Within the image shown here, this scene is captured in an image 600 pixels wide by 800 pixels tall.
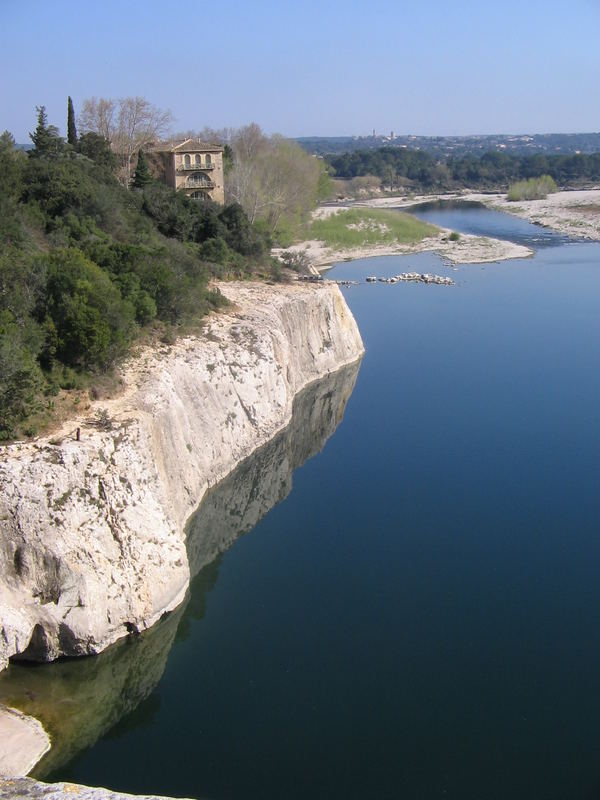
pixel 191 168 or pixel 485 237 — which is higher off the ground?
pixel 191 168

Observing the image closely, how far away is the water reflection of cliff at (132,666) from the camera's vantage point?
16766mm

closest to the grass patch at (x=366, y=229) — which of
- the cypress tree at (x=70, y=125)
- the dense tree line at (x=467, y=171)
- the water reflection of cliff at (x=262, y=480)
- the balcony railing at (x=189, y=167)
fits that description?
the balcony railing at (x=189, y=167)

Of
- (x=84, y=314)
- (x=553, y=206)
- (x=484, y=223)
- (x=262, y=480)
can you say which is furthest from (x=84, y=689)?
(x=553, y=206)

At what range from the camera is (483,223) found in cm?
9700

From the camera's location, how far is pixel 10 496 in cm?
1814

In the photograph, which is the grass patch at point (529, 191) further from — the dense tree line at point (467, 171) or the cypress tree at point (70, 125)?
the cypress tree at point (70, 125)

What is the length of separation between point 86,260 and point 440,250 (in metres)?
52.6

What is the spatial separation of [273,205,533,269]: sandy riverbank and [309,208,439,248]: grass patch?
1010 millimetres

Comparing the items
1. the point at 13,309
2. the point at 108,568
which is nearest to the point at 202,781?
the point at 108,568

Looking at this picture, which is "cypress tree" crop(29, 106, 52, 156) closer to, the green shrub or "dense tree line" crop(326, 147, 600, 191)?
the green shrub

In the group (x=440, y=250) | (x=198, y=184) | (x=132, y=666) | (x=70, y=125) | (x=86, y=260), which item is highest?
(x=70, y=125)

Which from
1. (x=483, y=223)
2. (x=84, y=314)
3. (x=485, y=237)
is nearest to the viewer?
(x=84, y=314)

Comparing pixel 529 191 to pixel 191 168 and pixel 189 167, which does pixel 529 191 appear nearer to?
pixel 191 168

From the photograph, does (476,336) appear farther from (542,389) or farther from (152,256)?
(152,256)
